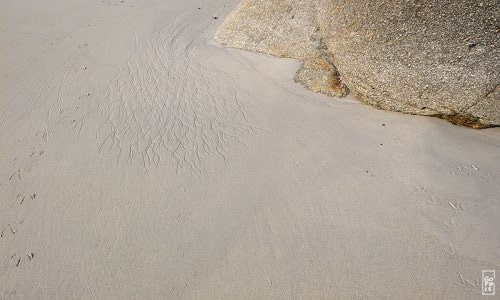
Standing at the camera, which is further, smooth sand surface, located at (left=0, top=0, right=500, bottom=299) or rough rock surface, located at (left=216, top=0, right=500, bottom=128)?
rough rock surface, located at (left=216, top=0, right=500, bottom=128)

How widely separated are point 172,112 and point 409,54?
291 centimetres

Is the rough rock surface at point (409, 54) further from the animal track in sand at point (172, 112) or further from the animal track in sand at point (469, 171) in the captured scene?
the animal track in sand at point (172, 112)

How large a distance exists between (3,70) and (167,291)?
4.80 meters

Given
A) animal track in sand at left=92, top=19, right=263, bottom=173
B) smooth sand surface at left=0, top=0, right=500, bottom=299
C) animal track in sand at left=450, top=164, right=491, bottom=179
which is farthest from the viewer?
animal track in sand at left=92, top=19, right=263, bottom=173

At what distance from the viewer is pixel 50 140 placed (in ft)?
12.9

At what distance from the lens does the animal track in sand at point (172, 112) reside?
375cm

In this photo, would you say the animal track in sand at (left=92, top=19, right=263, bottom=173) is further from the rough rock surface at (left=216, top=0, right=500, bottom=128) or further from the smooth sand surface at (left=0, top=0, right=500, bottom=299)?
the rough rock surface at (left=216, top=0, right=500, bottom=128)

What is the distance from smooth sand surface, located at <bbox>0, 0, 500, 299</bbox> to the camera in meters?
2.71

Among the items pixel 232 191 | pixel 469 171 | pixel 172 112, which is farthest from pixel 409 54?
pixel 172 112

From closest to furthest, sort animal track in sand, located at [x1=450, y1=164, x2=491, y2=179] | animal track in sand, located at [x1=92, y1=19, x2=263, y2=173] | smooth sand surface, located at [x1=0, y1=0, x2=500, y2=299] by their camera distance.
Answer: smooth sand surface, located at [x1=0, y1=0, x2=500, y2=299]
animal track in sand, located at [x1=450, y1=164, x2=491, y2=179]
animal track in sand, located at [x1=92, y1=19, x2=263, y2=173]

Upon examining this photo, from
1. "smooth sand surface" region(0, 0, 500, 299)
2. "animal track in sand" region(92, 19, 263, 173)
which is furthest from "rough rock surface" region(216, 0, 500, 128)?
"animal track in sand" region(92, 19, 263, 173)

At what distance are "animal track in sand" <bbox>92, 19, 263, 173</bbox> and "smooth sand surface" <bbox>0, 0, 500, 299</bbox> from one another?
0.9 inches

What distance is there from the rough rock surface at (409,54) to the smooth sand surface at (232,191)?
0.83ft

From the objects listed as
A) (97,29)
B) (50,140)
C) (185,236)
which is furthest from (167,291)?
(97,29)
